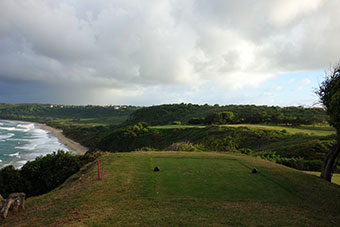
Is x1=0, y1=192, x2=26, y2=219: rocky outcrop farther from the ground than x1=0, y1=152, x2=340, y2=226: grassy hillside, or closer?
closer

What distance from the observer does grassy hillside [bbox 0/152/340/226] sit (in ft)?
23.7

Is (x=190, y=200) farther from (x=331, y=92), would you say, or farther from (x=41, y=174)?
(x=41, y=174)

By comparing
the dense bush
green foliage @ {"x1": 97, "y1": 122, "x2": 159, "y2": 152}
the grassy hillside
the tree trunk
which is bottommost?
green foliage @ {"x1": 97, "y1": 122, "x2": 159, "y2": 152}

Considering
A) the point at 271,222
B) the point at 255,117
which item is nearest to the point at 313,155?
the point at 271,222

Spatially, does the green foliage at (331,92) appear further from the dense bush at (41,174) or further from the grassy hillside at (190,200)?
the dense bush at (41,174)

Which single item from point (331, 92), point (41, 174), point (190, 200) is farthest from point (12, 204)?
point (331, 92)

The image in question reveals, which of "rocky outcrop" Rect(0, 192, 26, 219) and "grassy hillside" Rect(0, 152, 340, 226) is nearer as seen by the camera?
"grassy hillside" Rect(0, 152, 340, 226)

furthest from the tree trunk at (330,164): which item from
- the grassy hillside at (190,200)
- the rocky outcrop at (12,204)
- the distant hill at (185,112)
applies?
the distant hill at (185,112)

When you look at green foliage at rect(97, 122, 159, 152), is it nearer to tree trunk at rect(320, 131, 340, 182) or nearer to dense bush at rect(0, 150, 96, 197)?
dense bush at rect(0, 150, 96, 197)

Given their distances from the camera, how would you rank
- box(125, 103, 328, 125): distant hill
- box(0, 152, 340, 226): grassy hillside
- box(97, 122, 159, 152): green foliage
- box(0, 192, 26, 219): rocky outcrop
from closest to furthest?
box(0, 152, 340, 226): grassy hillside, box(0, 192, 26, 219): rocky outcrop, box(97, 122, 159, 152): green foliage, box(125, 103, 328, 125): distant hill

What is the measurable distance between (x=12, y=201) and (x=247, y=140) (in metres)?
34.5

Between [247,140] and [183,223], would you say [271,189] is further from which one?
[247,140]

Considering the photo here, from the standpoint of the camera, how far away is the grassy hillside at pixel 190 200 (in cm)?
721

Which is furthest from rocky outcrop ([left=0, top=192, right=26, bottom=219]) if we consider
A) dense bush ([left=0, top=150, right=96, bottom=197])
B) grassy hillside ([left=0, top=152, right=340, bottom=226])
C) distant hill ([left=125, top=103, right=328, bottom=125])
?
distant hill ([left=125, top=103, right=328, bottom=125])
